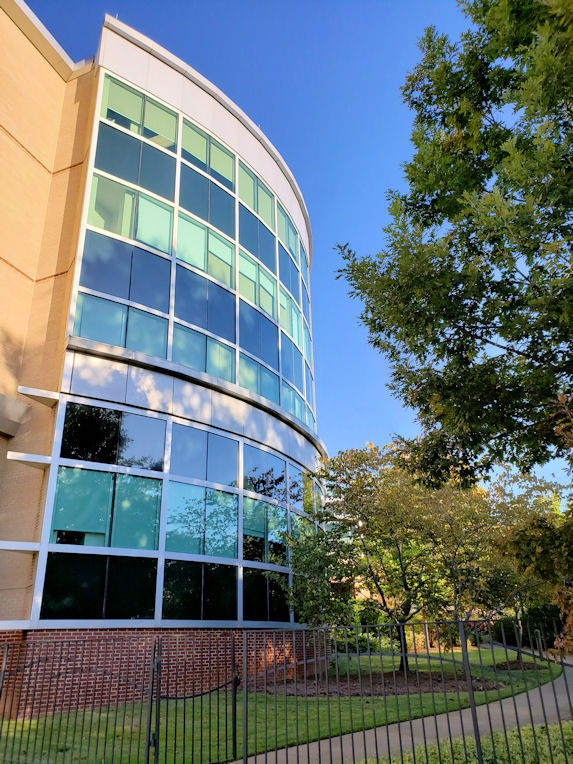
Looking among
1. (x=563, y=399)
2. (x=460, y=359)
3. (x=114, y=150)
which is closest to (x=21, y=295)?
(x=114, y=150)

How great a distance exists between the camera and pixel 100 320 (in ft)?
49.7

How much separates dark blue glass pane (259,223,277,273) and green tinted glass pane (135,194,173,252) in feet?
14.3

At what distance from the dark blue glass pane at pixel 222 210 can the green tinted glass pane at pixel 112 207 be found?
2.98 metres

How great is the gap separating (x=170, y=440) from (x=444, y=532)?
7.92m

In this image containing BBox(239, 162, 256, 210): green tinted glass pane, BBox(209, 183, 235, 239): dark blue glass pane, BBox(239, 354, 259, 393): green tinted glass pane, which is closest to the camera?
BBox(239, 354, 259, 393): green tinted glass pane

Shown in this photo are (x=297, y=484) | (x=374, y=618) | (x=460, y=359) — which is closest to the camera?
(x=460, y=359)

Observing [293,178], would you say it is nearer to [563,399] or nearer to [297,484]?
[297,484]

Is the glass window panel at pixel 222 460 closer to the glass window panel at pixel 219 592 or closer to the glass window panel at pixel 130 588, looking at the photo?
the glass window panel at pixel 219 592

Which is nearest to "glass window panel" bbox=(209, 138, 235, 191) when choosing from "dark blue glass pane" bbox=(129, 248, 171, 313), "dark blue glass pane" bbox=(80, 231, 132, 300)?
"dark blue glass pane" bbox=(129, 248, 171, 313)

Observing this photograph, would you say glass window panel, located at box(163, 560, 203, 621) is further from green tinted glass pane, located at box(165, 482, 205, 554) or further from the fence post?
the fence post

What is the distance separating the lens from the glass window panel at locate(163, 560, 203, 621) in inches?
551

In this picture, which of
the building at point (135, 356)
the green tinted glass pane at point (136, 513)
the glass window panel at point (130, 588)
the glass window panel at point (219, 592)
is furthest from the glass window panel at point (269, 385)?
the glass window panel at point (130, 588)

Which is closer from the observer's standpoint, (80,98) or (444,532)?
(444,532)

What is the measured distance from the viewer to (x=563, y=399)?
6598mm
